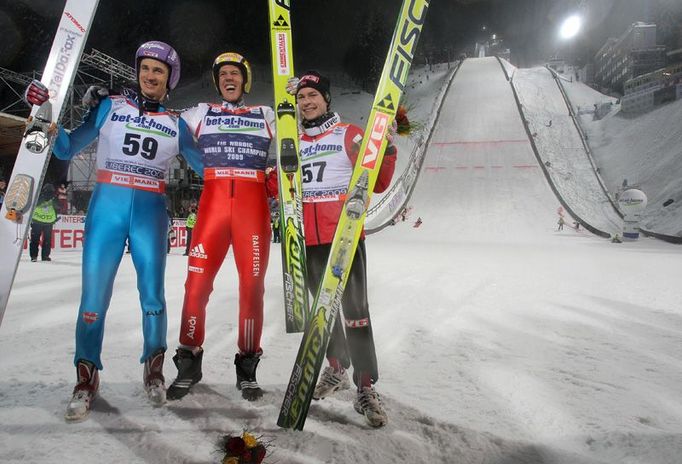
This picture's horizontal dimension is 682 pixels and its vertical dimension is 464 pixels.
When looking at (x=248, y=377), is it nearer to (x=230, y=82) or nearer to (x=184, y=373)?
(x=184, y=373)

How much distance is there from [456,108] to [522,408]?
35.8 m

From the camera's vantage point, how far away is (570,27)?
62.6 meters

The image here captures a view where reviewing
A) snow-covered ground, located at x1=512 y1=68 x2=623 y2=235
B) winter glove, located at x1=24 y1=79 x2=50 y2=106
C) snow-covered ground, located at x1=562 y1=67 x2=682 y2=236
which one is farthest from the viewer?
snow-covered ground, located at x1=512 y1=68 x2=623 y2=235

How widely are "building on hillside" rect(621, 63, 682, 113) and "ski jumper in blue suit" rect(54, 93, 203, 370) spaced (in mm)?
33590

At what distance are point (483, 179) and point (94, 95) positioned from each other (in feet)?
76.3

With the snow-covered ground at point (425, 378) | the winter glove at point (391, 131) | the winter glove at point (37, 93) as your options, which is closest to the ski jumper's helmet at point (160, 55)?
the winter glove at point (37, 93)

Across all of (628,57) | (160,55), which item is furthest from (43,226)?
(628,57)

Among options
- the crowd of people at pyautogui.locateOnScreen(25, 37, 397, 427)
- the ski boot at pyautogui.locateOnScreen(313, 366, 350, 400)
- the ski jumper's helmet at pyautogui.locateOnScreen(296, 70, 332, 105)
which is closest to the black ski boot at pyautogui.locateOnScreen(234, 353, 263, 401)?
the crowd of people at pyautogui.locateOnScreen(25, 37, 397, 427)

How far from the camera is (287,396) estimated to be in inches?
90.4

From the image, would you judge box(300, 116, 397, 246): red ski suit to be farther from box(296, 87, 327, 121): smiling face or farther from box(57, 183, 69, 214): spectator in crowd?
box(57, 183, 69, 214): spectator in crowd

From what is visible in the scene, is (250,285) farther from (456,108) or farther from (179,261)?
(456,108)

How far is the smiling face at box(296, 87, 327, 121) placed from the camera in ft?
8.82

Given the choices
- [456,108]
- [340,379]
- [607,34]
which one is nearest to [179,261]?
[340,379]

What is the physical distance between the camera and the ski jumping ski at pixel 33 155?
2.51 metres
